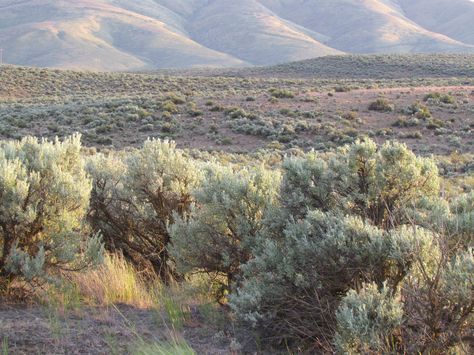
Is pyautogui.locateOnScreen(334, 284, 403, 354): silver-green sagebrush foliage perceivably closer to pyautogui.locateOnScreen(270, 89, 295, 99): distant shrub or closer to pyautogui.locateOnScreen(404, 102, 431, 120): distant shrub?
pyautogui.locateOnScreen(404, 102, 431, 120): distant shrub

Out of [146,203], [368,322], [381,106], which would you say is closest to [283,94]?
[381,106]

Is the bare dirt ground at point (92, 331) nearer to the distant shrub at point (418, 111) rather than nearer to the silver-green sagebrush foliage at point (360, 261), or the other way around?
the silver-green sagebrush foliage at point (360, 261)

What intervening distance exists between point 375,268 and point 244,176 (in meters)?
2.18

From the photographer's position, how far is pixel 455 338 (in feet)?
12.7

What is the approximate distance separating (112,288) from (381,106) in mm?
31113

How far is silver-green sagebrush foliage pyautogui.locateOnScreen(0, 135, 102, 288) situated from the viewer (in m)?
5.49

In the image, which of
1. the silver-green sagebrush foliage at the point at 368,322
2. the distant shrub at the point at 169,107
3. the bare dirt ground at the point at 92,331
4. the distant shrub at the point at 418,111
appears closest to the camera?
the silver-green sagebrush foliage at the point at 368,322

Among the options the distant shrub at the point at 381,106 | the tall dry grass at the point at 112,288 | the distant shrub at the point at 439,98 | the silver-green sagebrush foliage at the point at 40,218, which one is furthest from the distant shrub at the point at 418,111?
the silver-green sagebrush foliage at the point at 40,218

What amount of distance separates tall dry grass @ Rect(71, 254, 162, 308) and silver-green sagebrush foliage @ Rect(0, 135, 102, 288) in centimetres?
18

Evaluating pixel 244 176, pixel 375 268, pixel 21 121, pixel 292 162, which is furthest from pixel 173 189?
pixel 21 121

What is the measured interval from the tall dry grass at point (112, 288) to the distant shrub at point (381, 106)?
3054 cm

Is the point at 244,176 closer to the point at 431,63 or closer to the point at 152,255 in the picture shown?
the point at 152,255

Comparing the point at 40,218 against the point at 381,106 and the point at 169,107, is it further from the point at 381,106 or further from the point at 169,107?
the point at 381,106

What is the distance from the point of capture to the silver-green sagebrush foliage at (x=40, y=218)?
Result: 5492mm
